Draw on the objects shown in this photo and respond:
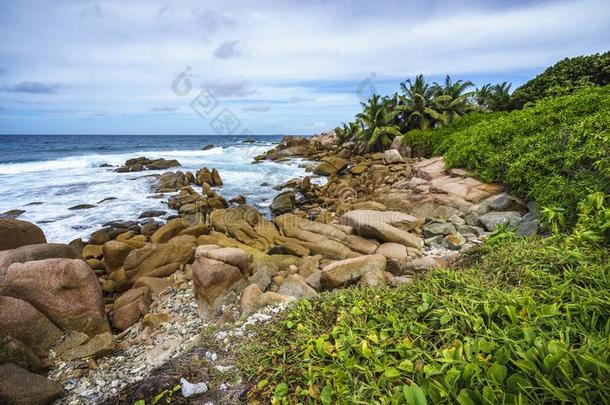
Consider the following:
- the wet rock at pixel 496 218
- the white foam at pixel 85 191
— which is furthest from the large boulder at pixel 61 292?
the wet rock at pixel 496 218

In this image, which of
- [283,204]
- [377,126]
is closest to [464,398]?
[283,204]

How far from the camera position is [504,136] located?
10.5 meters

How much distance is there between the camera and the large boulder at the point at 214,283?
17.9 ft

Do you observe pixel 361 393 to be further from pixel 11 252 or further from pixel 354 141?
pixel 354 141

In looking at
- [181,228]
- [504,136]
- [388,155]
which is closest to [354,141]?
[388,155]

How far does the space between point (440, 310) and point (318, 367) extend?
3.48ft

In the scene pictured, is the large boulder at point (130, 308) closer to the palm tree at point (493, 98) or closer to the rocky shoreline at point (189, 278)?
the rocky shoreline at point (189, 278)

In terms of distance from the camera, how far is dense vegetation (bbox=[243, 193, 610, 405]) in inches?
64.9

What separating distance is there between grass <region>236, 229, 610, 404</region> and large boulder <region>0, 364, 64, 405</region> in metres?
2.42

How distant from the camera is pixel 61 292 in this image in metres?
5.09

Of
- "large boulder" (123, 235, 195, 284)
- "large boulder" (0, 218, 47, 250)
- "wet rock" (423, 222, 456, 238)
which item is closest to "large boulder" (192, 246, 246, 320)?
"large boulder" (123, 235, 195, 284)

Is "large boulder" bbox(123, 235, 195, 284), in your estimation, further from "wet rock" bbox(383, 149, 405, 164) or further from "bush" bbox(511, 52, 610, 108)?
"bush" bbox(511, 52, 610, 108)

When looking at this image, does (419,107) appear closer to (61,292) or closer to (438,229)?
(438,229)

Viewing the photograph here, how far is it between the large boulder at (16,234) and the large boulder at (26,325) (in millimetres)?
3594
